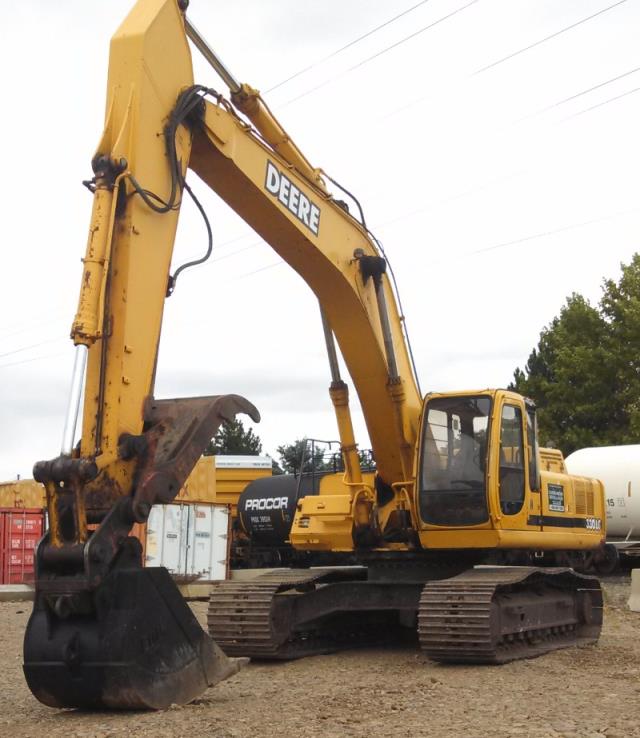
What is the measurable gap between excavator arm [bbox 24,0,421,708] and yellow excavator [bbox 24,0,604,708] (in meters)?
0.01

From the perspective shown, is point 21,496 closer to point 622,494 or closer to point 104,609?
point 622,494

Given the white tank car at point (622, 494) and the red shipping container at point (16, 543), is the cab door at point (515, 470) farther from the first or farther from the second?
the red shipping container at point (16, 543)

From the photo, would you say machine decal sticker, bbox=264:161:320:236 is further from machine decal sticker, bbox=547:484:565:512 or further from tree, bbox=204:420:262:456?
tree, bbox=204:420:262:456

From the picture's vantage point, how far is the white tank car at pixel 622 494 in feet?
81.8

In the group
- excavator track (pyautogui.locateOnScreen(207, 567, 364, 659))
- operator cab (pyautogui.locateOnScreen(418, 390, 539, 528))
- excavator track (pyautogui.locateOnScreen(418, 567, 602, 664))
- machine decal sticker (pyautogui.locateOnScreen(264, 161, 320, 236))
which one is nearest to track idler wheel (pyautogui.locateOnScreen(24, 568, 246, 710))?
excavator track (pyautogui.locateOnScreen(418, 567, 602, 664))

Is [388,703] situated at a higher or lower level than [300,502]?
lower

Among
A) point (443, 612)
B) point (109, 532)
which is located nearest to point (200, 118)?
point (109, 532)

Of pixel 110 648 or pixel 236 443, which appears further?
pixel 236 443

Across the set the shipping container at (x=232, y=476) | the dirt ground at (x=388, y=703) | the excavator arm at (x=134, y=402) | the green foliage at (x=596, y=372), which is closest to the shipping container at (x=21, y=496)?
the shipping container at (x=232, y=476)

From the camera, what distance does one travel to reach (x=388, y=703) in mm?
7637

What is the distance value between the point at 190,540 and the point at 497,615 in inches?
567

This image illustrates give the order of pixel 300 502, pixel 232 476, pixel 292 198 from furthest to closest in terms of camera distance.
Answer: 1. pixel 232 476
2. pixel 300 502
3. pixel 292 198

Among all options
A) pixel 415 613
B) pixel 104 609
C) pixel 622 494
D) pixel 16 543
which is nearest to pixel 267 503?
pixel 16 543

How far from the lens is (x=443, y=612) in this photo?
9.67m
